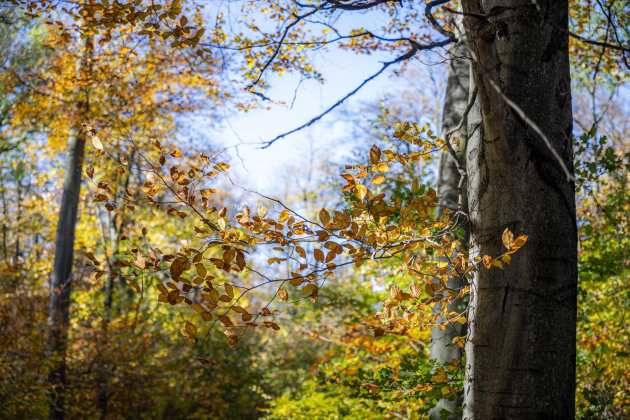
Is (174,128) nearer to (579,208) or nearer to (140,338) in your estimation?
(140,338)

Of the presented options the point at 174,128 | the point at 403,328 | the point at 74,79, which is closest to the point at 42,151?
the point at 174,128

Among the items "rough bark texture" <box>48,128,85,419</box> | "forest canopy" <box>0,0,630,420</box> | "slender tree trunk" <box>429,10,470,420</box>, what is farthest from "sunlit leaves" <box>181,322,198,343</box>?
"rough bark texture" <box>48,128,85,419</box>

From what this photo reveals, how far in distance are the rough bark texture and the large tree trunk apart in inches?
254

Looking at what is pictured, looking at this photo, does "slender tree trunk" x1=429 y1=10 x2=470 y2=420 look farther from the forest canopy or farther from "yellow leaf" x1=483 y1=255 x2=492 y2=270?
"yellow leaf" x1=483 y1=255 x2=492 y2=270

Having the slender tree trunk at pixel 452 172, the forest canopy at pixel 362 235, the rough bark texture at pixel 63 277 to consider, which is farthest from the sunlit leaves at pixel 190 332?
the rough bark texture at pixel 63 277

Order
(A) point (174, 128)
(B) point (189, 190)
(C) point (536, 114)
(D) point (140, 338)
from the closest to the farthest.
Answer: (C) point (536, 114)
(B) point (189, 190)
(D) point (140, 338)
(A) point (174, 128)

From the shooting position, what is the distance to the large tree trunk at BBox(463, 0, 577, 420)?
5.39ft

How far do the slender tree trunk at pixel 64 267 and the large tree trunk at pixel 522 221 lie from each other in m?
6.46

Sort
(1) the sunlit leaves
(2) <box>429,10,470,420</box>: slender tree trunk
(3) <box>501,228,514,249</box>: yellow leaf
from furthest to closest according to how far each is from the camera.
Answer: (2) <box>429,10,470,420</box>: slender tree trunk < (1) the sunlit leaves < (3) <box>501,228,514,249</box>: yellow leaf

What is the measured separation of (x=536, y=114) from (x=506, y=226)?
1.34ft

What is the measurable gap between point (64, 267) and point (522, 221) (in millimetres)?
8020

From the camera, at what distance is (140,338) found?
8.30 meters

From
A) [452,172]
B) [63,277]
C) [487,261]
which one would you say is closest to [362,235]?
[487,261]

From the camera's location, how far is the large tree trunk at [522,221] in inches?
64.6
